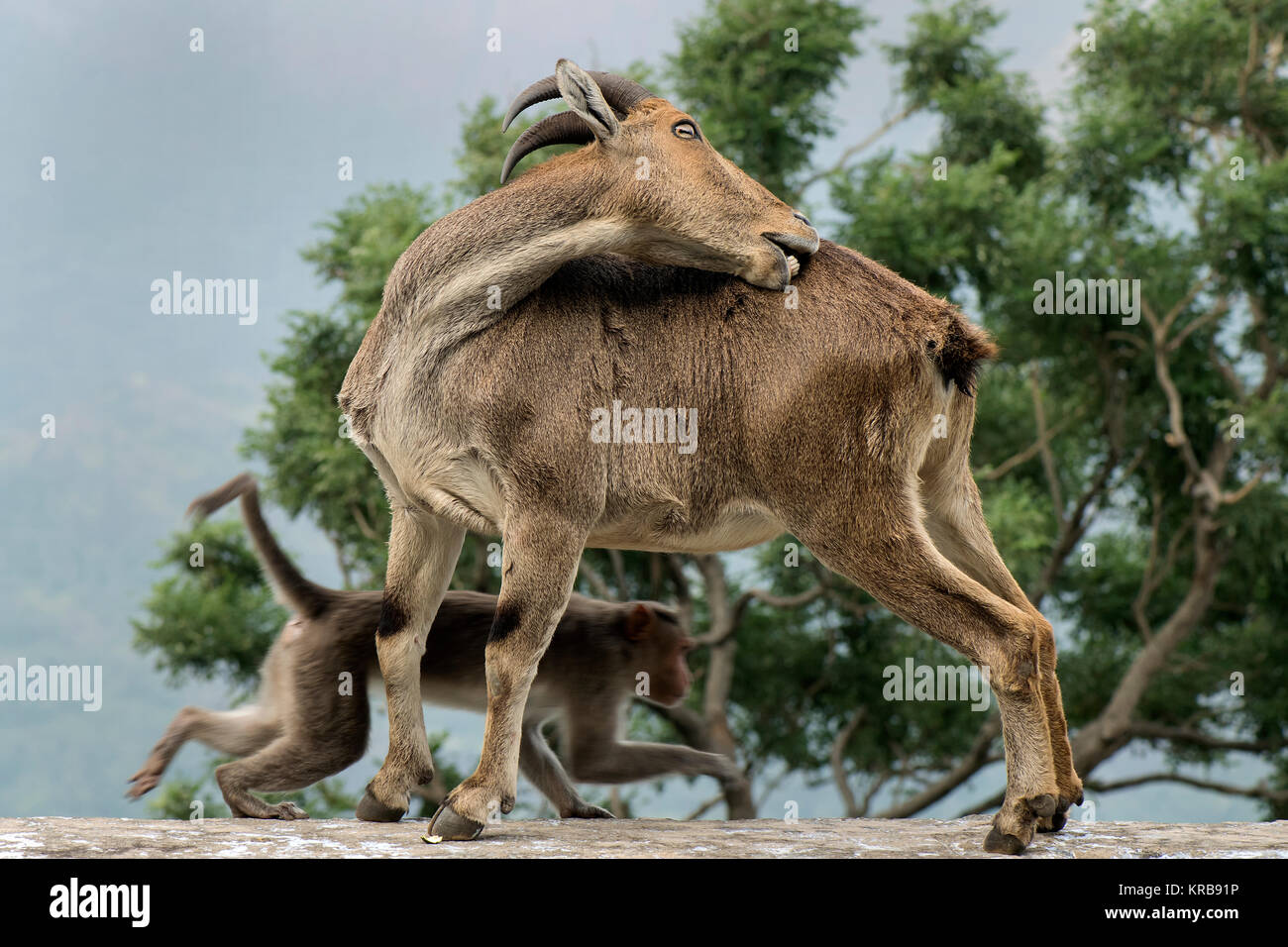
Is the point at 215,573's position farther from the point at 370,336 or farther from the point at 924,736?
the point at 370,336

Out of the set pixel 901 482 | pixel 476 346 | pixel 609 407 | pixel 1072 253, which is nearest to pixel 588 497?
pixel 609 407

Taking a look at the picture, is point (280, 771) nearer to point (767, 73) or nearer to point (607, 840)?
point (607, 840)

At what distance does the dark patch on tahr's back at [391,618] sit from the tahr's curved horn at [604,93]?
2.06m

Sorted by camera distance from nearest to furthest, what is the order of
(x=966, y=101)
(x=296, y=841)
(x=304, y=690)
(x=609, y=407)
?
(x=296, y=841) → (x=609, y=407) → (x=304, y=690) → (x=966, y=101)

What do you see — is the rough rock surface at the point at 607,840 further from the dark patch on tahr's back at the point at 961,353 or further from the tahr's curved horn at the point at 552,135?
the tahr's curved horn at the point at 552,135

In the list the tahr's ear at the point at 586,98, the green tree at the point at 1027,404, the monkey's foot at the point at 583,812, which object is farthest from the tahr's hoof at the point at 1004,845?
the green tree at the point at 1027,404

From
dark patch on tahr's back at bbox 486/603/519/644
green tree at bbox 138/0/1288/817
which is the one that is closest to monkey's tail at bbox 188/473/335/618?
dark patch on tahr's back at bbox 486/603/519/644

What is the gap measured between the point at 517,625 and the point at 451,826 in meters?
0.78

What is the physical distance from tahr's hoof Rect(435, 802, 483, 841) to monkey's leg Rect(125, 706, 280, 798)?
1975mm

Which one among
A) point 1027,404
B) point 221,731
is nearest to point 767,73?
point 1027,404

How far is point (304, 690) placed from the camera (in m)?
6.26

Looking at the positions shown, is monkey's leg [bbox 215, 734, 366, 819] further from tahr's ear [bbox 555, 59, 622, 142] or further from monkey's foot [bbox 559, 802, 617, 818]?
tahr's ear [bbox 555, 59, 622, 142]

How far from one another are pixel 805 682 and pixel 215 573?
8.16m

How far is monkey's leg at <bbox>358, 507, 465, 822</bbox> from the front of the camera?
5418mm
